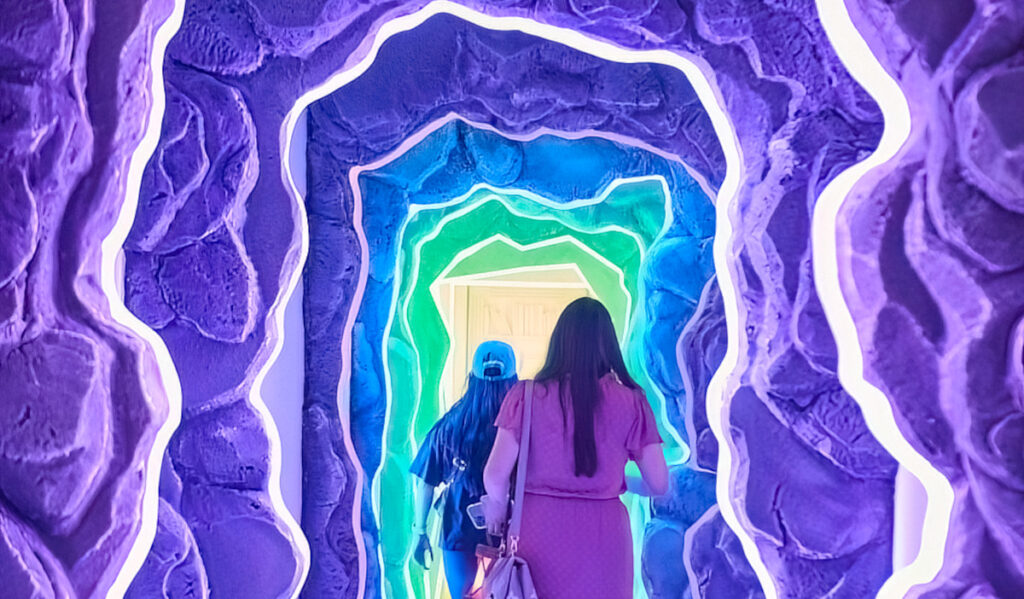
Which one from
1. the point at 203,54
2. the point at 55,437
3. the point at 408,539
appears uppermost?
the point at 203,54

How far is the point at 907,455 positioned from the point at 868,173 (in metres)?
0.60

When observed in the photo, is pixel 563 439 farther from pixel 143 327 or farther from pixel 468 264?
pixel 468 264

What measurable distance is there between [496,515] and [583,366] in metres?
0.57

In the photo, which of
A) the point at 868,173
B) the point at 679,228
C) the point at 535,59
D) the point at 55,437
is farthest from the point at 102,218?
the point at 679,228

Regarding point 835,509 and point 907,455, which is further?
point 835,509

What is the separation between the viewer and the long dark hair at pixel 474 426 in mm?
3016

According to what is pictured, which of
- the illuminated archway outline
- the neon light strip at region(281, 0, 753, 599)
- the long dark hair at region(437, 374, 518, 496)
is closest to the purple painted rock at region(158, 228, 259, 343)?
the illuminated archway outline

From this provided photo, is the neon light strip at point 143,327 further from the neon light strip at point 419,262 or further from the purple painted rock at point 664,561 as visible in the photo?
the purple painted rock at point 664,561

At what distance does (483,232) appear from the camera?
421cm

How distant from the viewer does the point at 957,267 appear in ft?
4.64

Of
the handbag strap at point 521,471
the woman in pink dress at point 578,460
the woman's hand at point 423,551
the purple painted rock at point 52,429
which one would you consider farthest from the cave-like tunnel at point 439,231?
the handbag strap at point 521,471

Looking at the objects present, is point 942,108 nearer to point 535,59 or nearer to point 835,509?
point 835,509

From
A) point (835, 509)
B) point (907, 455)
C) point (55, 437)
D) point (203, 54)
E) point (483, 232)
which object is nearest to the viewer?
point (55, 437)

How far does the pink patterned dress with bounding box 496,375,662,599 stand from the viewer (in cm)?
221
